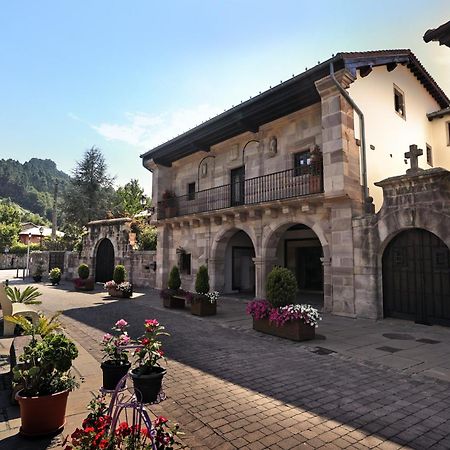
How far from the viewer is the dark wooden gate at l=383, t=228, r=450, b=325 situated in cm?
879

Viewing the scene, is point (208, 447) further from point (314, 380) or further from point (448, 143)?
point (448, 143)

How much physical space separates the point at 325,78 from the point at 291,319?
25.2ft

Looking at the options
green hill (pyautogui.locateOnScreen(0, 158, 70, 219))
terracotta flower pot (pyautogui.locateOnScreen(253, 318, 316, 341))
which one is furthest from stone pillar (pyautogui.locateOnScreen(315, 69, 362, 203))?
green hill (pyautogui.locateOnScreen(0, 158, 70, 219))

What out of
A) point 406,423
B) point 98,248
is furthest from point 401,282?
point 98,248

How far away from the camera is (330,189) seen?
34.6 ft

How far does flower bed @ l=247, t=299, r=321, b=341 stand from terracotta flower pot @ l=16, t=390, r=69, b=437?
5220mm

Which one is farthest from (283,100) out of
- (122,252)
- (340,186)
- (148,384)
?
(122,252)

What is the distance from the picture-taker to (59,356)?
137 inches

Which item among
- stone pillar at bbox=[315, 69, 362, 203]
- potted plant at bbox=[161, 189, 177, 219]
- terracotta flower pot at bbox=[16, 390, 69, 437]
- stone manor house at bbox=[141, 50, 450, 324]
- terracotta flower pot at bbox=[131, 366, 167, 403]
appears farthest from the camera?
potted plant at bbox=[161, 189, 177, 219]

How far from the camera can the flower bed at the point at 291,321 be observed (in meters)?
7.44

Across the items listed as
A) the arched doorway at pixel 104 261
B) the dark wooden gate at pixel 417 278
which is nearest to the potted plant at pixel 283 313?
the dark wooden gate at pixel 417 278

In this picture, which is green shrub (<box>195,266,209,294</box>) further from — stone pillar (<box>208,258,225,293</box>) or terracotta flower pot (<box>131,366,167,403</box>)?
terracotta flower pot (<box>131,366,167,403</box>)

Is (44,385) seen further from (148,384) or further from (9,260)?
(9,260)

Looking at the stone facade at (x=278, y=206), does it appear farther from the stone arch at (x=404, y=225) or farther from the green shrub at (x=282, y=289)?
the green shrub at (x=282, y=289)
